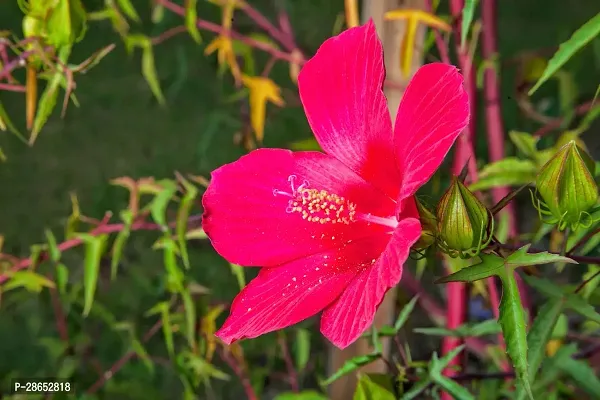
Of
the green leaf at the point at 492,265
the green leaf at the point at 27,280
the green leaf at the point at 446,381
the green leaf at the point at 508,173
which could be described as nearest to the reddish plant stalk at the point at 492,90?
the green leaf at the point at 508,173

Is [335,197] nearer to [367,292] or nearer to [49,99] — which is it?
[367,292]

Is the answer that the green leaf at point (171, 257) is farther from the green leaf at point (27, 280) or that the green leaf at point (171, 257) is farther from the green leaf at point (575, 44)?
the green leaf at point (575, 44)

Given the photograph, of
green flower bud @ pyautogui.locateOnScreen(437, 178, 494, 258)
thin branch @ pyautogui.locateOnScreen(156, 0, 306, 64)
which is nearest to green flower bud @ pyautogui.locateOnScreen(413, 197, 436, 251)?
green flower bud @ pyautogui.locateOnScreen(437, 178, 494, 258)

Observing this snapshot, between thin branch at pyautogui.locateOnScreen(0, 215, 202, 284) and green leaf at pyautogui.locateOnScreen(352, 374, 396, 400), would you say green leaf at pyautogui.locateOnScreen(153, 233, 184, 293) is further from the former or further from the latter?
green leaf at pyautogui.locateOnScreen(352, 374, 396, 400)

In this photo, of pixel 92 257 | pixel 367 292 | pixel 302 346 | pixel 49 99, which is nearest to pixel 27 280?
pixel 92 257

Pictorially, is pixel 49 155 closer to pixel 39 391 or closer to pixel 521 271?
pixel 39 391

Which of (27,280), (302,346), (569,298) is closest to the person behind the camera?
(569,298)
